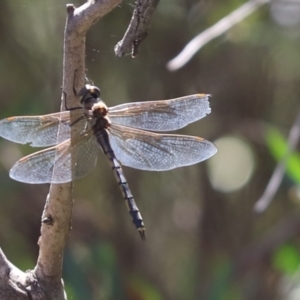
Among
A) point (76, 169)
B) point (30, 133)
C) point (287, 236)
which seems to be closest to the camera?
point (76, 169)

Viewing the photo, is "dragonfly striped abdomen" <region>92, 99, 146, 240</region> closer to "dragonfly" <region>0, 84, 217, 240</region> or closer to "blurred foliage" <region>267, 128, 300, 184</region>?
"dragonfly" <region>0, 84, 217, 240</region>

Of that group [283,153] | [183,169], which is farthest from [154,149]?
[183,169]

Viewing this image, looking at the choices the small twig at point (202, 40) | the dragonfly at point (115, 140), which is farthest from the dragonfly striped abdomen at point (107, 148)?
the small twig at point (202, 40)

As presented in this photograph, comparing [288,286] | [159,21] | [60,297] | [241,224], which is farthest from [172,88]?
[60,297]

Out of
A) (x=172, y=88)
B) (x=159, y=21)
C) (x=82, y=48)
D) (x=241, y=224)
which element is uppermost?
(x=159, y=21)

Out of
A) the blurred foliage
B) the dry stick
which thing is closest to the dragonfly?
the dry stick

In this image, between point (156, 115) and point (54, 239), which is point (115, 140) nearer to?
point (156, 115)

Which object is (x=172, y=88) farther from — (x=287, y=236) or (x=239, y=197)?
(x=287, y=236)
